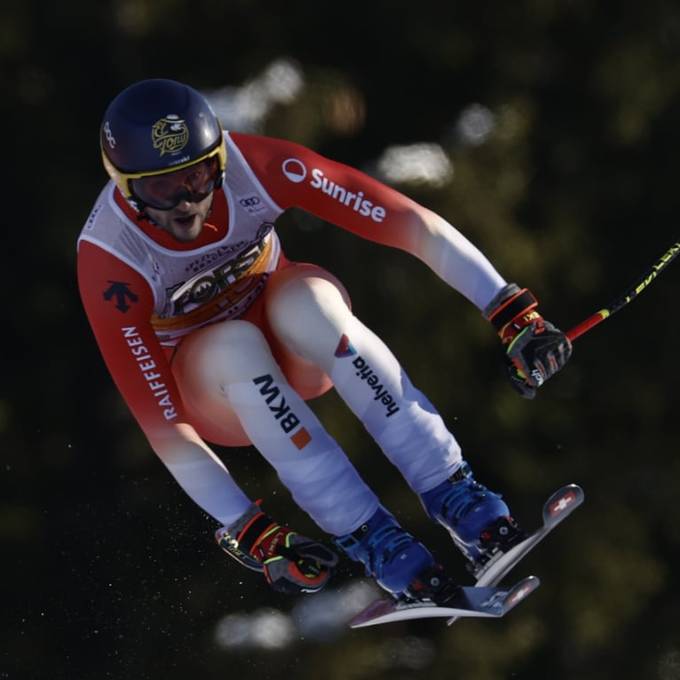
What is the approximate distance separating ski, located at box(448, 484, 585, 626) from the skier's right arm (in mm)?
780

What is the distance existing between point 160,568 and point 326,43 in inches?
132

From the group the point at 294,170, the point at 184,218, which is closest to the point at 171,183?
the point at 184,218

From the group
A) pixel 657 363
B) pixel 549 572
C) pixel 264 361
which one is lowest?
pixel 549 572

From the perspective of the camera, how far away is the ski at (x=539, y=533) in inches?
261

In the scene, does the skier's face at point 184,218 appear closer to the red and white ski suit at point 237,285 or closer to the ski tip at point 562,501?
the red and white ski suit at point 237,285

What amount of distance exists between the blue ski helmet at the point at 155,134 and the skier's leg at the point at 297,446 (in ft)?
1.74

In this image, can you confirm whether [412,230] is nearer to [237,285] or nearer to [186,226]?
[237,285]

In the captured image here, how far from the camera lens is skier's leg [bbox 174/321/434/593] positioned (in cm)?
660

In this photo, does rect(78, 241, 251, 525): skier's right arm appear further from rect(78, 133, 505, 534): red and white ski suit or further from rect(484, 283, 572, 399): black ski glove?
rect(484, 283, 572, 399): black ski glove

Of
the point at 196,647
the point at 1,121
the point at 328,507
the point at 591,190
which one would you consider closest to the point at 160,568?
the point at 196,647

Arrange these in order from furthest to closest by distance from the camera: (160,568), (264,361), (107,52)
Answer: (107,52) → (160,568) → (264,361)

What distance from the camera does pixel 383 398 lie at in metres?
6.65

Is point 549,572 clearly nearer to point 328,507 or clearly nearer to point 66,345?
point 66,345

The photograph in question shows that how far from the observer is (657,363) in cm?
1324
